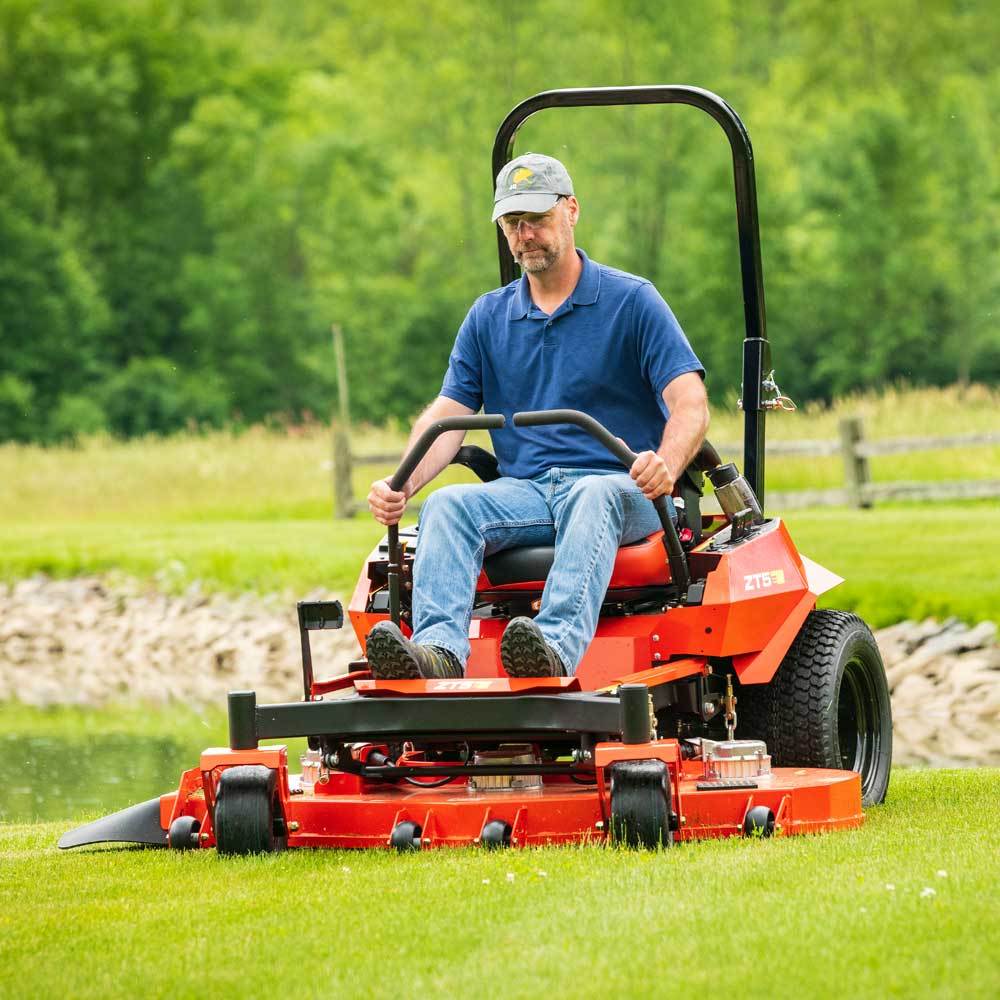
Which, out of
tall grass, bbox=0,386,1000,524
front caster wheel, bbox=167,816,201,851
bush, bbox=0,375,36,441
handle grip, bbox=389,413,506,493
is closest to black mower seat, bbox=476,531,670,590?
handle grip, bbox=389,413,506,493

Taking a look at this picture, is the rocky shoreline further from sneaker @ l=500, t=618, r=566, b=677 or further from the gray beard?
sneaker @ l=500, t=618, r=566, b=677

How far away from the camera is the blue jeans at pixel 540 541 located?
193 inches

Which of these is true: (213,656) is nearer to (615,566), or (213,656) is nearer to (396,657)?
(615,566)

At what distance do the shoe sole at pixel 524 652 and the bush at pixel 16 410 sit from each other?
110ft

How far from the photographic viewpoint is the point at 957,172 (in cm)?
3406

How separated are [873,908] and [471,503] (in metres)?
1.85

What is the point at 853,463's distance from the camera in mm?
18234

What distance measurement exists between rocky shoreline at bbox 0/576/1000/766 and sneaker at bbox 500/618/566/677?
15.2ft

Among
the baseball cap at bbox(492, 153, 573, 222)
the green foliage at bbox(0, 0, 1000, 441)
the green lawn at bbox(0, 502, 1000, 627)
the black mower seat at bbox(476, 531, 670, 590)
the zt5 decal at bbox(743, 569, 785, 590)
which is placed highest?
the green foliage at bbox(0, 0, 1000, 441)

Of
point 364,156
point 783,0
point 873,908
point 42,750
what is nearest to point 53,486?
point 42,750

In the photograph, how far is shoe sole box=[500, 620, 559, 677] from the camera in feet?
15.4

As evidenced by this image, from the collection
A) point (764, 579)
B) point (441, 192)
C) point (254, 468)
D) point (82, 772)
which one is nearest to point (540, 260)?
point (764, 579)

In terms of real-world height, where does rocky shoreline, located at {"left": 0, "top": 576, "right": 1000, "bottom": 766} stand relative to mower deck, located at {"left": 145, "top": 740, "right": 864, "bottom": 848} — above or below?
below

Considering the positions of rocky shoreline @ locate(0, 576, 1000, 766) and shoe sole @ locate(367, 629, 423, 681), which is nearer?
shoe sole @ locate(367, 629, 423, 681)
